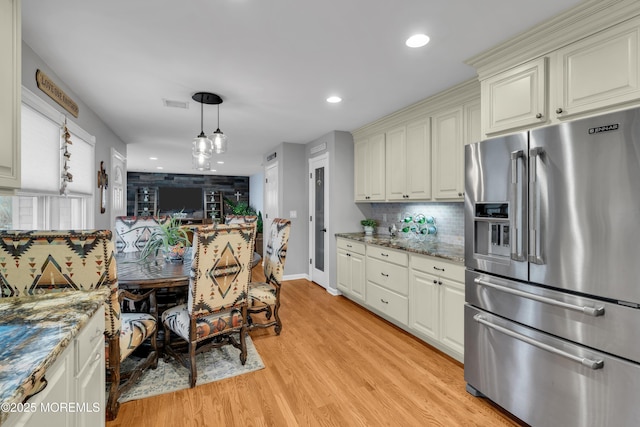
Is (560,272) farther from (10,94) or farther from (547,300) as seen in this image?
(10,94)

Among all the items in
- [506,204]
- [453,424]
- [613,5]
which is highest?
[613,5]

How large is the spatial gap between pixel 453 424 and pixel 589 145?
173cm

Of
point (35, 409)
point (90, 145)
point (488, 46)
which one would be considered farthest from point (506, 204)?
point (90, 145)

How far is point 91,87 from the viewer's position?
2826mm

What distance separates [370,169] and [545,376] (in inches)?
116

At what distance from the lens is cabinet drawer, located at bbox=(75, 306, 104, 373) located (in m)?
1.09

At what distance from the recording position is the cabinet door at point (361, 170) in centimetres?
422

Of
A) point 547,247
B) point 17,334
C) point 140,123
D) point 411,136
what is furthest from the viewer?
point 140,123

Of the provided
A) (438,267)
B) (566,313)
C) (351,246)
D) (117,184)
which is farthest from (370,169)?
(117,184)

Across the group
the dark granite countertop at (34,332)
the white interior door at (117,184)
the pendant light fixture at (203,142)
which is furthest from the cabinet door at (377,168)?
the white interior door at (117,184)

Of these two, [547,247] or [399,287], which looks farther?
[399,287]

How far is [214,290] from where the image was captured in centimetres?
223

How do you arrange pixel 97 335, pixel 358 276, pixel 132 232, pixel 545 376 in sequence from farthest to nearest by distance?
pixel 358 276
pixel 132 232
pixel 545 376
pixel 97 335

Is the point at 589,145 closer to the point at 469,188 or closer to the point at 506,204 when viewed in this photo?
the point at 506,204
